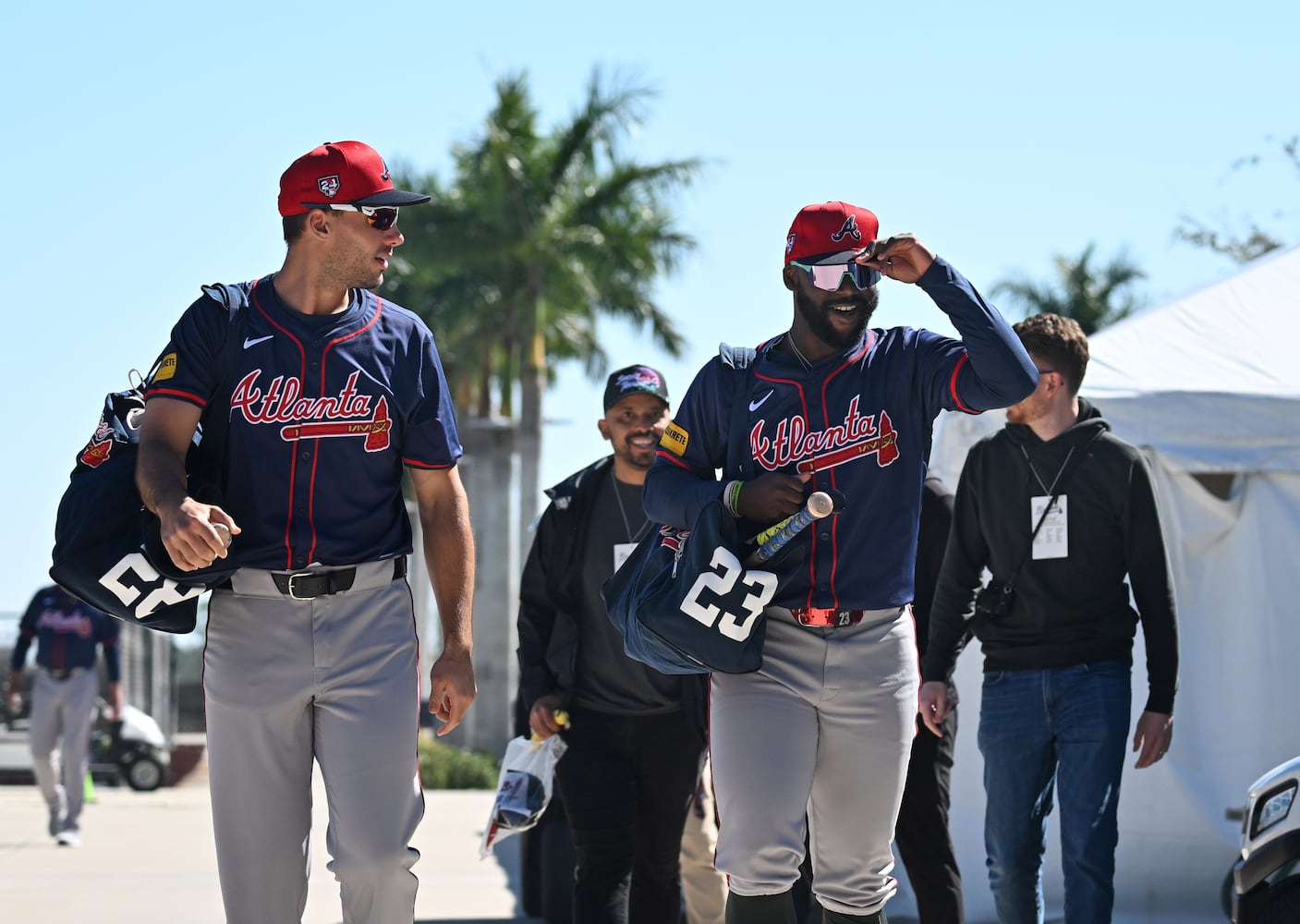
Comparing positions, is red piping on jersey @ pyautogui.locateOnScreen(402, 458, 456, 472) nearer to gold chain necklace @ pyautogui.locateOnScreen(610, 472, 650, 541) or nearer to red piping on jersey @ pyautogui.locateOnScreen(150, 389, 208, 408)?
red piping on jersey @ pyautogui.locateOnScreen(150, 389, 208, 408)

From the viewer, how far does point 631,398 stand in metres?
5.98

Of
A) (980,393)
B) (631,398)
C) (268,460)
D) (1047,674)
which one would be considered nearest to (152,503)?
(268,460)

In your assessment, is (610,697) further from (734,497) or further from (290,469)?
(290,469)

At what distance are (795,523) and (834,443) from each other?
1.11 feet

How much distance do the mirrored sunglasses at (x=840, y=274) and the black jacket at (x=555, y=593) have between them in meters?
2.04

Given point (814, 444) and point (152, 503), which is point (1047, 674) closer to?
point (814, 444)

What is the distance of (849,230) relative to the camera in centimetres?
417

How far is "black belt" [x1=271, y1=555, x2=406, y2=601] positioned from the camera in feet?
13.1

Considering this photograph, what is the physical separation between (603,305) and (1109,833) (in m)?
24.6

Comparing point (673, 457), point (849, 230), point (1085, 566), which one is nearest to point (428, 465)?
point (673, 457)

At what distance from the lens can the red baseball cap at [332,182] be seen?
163 inches

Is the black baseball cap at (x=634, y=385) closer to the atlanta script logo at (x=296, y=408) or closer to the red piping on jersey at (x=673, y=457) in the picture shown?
the red piping on jersey at (x=673, y=457)

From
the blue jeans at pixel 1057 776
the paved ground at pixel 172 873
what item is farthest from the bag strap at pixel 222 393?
the paved ground at pixel 172 873

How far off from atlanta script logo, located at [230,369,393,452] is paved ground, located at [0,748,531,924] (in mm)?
4299
